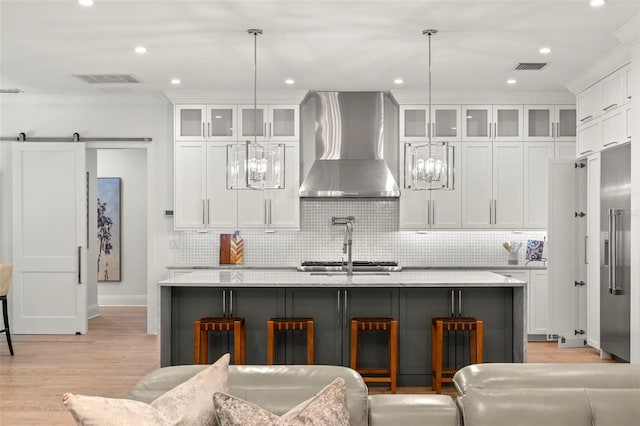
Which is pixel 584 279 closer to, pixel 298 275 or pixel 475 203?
pixel 475 203

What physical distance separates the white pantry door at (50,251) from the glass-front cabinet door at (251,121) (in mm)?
2015

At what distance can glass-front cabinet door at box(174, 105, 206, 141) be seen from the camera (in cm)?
703

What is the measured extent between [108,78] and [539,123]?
486cm

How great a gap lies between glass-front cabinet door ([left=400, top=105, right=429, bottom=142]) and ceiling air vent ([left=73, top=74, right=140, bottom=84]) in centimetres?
301

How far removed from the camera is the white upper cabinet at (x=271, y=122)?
23.0 ft

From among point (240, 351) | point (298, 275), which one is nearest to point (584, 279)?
point (298, 275)

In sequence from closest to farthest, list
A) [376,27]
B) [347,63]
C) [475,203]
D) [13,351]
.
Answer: [376,27]
[347,63]
[13,351]
[475,203]

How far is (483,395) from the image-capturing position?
2123mm

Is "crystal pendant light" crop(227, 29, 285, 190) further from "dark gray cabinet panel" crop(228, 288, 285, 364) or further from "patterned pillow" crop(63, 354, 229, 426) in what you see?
"patterned pillow" crop(63, 354, 229, 426)

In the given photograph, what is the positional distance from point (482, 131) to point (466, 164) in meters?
0.43

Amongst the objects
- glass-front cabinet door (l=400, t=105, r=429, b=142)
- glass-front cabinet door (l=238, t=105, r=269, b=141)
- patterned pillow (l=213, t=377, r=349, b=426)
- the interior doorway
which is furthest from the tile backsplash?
patterned pillow (l=213, t=377, r=349, b=426)

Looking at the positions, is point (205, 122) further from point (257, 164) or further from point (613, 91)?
point (613, 91)

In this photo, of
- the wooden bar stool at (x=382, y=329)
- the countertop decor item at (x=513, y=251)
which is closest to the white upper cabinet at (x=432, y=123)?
the countertop decor item at (x=513, y=251)

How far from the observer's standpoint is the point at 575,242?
6270mm
